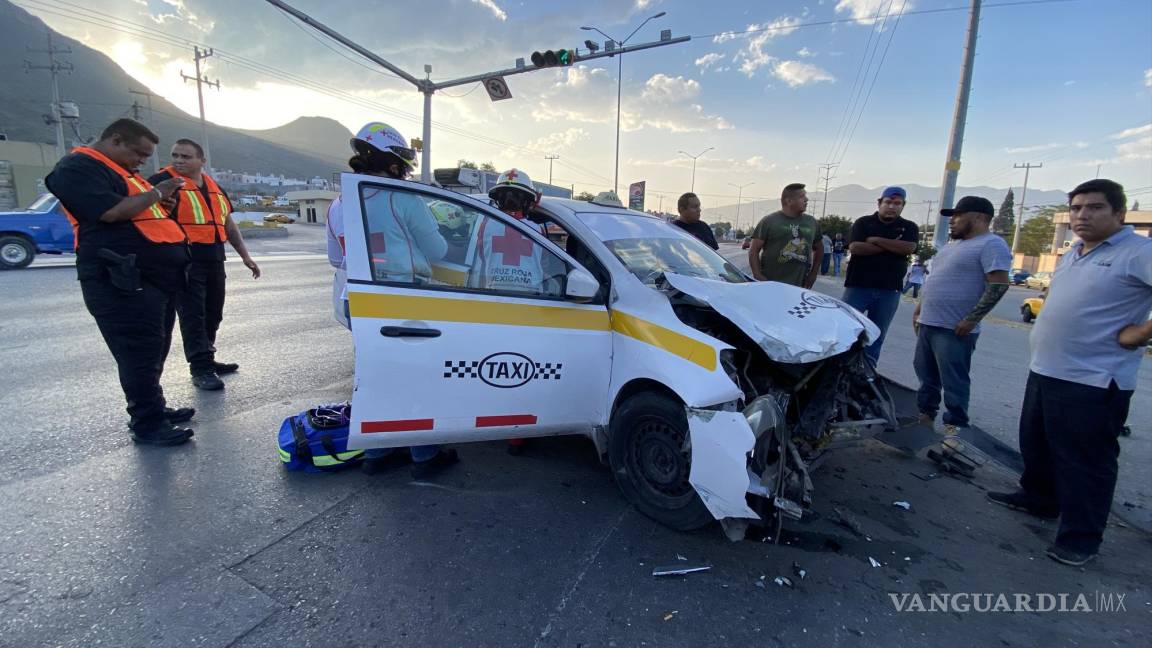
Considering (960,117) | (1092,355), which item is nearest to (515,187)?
(1092,355)

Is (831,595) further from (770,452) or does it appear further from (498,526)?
(498,526)

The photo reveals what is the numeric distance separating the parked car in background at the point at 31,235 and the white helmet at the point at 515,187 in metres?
12.1

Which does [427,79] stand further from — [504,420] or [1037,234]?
[1037,234]

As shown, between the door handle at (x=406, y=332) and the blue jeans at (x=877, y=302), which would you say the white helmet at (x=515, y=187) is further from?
the blue jeans at (x=877, y=302)

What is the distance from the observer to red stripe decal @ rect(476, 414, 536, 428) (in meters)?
2.75

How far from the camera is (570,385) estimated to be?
9.23 feet

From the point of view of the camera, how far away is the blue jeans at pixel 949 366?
375 centimetres

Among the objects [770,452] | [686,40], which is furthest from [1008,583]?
[686,40]

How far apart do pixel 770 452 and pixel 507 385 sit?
54.6 inches

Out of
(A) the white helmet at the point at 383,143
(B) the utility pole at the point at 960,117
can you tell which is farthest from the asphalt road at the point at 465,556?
(B) the utility pole at the point at 960,117

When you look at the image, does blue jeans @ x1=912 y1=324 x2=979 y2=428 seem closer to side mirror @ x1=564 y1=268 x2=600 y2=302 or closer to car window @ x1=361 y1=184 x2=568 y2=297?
side mirror @ x1=564 y1=268 x2=600 y2=302

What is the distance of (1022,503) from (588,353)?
9.33ft

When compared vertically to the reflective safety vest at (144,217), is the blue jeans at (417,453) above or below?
below

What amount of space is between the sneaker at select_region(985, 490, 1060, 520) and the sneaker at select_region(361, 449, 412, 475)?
12.4 feet
